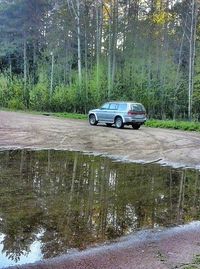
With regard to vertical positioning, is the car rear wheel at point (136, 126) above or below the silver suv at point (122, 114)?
below

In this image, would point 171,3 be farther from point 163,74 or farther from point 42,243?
point 42,243

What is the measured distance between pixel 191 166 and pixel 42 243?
7.45 metres

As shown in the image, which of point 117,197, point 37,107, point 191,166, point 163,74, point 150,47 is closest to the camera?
point 117,197

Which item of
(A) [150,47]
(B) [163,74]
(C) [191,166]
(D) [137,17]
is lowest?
(C) [191,166]

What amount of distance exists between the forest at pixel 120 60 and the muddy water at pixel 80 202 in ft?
60.9

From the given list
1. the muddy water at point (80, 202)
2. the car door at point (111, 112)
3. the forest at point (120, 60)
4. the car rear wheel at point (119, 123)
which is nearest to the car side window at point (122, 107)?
the car door at point (111, 112)

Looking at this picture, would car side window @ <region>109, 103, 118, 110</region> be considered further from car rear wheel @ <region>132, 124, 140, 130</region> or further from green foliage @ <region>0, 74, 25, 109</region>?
green foliage @ <region>0, 74, 25, 109</region>

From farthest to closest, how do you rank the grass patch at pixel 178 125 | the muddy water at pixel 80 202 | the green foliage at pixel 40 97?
1. the green foliage at pixel 40 97
2. the grass patch at pixel 178 125
3. the muddy water at pixel 80 202

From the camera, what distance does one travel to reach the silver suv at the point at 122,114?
24.4 m

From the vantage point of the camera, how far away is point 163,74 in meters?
32.6

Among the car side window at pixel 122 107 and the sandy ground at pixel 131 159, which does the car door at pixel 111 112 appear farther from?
the sandy ground at pixel 131 159

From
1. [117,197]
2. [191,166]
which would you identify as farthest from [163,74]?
[117,197]

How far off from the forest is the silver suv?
508 centimetres

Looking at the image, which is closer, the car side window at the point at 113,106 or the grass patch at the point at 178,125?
the car side window at the point at 113,106
